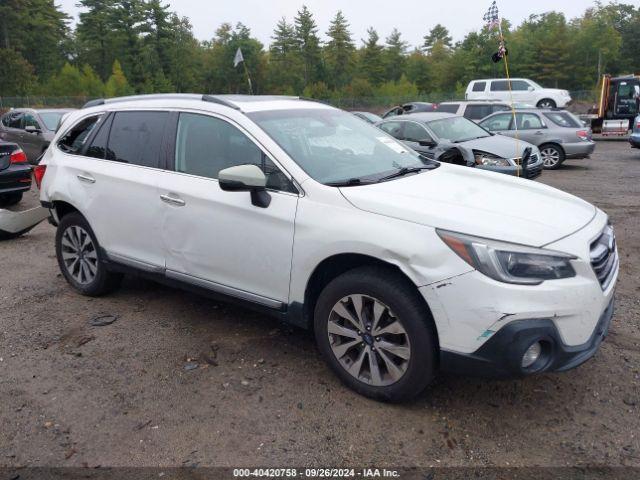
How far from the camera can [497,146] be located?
10.0 meters

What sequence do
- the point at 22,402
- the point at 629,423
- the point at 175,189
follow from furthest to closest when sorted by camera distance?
the point at 175,189
the point at 22,402
the point at 629,423

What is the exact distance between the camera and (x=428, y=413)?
3201mm

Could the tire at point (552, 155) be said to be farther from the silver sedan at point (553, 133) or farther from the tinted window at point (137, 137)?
the tinted window at point (137, 137)

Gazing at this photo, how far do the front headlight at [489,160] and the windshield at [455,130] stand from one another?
0.81m

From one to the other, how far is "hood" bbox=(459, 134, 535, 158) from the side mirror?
23.4 feet

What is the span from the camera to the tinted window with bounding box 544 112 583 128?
46.4 feet

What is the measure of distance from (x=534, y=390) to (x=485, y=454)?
2.58 ft

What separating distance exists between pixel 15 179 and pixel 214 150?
20.2 ft

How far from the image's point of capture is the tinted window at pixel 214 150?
3623mm

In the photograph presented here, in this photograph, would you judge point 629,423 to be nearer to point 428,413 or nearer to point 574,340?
point 574,340

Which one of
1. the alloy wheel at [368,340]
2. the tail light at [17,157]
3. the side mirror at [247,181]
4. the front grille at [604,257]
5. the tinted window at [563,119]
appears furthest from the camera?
the tinted window at [563,119]

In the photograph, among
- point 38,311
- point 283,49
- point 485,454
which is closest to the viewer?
point 485,454

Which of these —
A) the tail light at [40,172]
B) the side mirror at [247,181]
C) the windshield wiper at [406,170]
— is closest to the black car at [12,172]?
the tail light at [40,172]

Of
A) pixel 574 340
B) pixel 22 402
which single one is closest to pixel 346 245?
pixel 574 340
